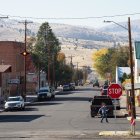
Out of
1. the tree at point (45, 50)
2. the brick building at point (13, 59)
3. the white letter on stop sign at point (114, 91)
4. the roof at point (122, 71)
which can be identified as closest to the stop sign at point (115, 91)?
the white letter on stop sign at point (114, 91)

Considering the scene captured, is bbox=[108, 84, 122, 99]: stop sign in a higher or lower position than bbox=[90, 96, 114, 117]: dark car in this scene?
higher

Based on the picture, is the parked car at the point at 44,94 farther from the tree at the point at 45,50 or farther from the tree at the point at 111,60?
the tree at the point at 111,60

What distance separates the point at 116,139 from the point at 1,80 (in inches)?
2276

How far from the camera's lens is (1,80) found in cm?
8431

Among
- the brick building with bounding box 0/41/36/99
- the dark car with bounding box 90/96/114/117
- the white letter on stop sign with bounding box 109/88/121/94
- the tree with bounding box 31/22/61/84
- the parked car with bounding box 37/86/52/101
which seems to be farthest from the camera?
the tree with bounding box 31/22/61/84

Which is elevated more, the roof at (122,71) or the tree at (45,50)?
the tree at (45,50)

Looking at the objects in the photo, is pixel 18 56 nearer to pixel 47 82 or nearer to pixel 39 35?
pixel 47 82

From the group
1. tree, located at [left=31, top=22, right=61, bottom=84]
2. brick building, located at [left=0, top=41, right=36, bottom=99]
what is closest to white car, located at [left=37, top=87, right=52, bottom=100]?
brick building, located at [left=0, top=41, right=36, bottom=99]

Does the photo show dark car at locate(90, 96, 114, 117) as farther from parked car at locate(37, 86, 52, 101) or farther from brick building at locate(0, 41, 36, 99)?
brick building at locate(0, 41, 36, 99)

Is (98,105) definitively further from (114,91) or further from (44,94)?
(44,94)

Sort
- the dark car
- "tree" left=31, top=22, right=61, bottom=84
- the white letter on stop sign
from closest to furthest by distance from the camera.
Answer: the white letter on stop sign, the dark car, "tree" left=31, top=22, right=61, bottom=84

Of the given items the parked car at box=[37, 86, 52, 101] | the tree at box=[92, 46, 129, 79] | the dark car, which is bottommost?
the dark car

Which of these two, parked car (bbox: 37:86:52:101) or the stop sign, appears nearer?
the stop sign

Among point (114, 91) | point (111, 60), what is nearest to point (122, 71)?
point (111, 60)
